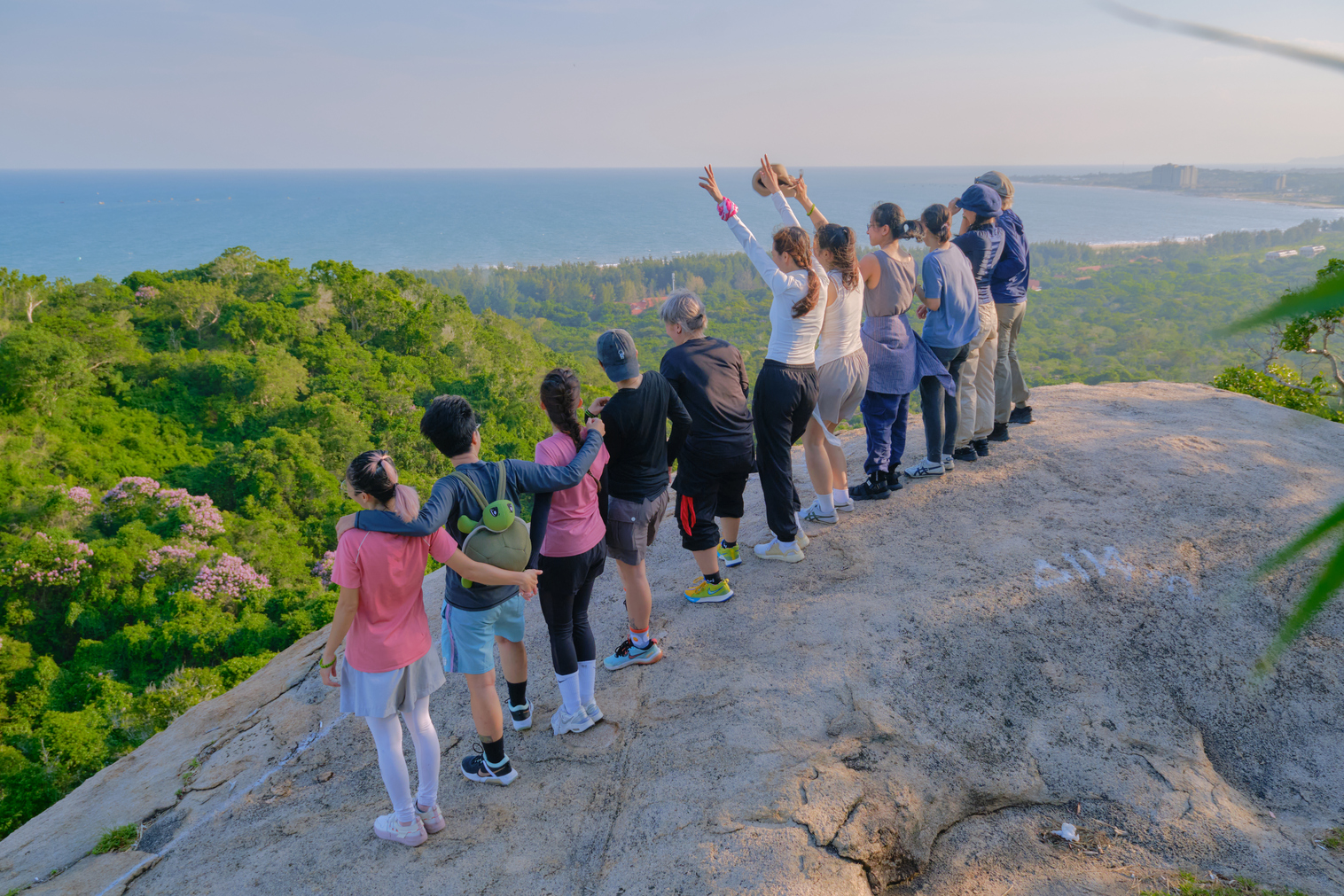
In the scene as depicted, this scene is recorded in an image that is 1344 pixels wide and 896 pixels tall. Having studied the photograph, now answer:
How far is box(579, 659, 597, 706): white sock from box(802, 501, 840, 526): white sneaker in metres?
2.65

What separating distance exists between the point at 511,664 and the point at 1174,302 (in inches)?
3398

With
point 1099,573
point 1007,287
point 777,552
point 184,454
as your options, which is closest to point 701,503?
point 777,552

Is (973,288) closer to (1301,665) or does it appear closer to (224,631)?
(1301,665)

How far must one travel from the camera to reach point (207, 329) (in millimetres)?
27297

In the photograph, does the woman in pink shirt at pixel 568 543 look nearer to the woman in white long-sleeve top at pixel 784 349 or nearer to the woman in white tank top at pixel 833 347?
the woman in white long-sleeve top at pixel 784 349

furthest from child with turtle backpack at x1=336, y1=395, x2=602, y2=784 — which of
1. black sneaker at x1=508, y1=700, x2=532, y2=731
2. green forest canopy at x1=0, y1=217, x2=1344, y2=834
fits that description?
green forest canopy at x1=0, y1=217, x2=1344, y2=834

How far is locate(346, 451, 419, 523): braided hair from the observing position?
318cm

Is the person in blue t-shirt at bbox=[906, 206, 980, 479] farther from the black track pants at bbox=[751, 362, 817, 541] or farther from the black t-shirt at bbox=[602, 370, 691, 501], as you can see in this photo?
the black t-shirt at bbox=[602, 370, 691, 501]

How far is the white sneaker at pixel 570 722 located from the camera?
4.29 m

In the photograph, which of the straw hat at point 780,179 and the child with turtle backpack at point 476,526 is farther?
the straw hat at point 780,179

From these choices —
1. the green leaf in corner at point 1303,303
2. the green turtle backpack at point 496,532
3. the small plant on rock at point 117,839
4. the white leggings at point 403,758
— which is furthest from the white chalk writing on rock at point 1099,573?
the small plant on rock at point 117,839

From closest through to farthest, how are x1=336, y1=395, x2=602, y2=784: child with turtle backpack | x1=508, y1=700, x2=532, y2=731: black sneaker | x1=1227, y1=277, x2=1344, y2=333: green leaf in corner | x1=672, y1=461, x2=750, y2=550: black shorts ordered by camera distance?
x1=1227, y1=277, x2=1344, y2=333: green leaf in corner < x1=336, y1=395, x2=602, y2=784: child with turtle backpack < x1=508, y1=700, x2=532, y2=731: black sneaker < x1=672, y1=461, x2=750, y2=550: black shorts

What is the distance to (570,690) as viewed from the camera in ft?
13.9

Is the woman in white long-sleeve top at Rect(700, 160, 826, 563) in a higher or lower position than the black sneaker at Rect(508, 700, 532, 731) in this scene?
higher
